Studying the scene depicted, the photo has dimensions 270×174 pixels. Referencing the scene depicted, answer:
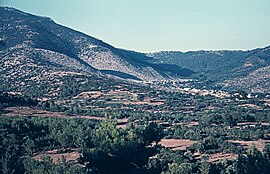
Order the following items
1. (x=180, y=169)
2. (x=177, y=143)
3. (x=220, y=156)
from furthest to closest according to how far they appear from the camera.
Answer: (x=177, y=143) < (x=220, y=156) < (x=180, y=169)

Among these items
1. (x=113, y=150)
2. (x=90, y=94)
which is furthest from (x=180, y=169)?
(x=90, y=94)

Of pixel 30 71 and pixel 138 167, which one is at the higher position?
pixel 30 71

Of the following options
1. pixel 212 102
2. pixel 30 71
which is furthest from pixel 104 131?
pixel 30 71

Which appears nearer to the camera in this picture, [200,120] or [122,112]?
[200,120]

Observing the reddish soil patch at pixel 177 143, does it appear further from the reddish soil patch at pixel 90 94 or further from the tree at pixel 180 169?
the reddish soil patch at pixel 90 94

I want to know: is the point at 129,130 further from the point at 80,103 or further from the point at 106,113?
the point at 80,103

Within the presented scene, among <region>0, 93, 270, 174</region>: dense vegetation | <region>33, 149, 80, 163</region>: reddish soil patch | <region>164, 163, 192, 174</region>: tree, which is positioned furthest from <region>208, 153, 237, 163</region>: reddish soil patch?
<region>33, 149, 80, 163</region>: reddish soil patch

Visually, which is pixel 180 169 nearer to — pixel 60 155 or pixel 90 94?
pixel 60 155

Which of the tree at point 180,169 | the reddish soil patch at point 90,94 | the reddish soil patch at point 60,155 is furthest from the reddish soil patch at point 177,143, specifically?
the reddish soil patch at point 90,94

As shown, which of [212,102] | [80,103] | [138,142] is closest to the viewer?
[138,142]
